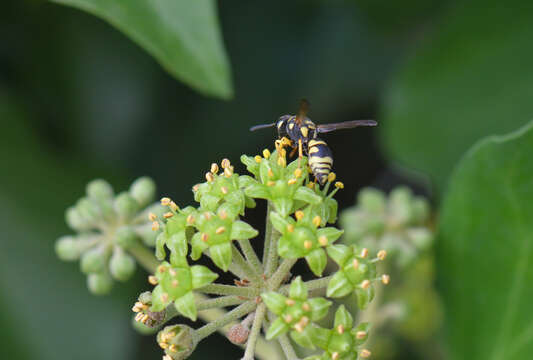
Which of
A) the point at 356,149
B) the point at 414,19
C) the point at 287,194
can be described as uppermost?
the point at 414,19

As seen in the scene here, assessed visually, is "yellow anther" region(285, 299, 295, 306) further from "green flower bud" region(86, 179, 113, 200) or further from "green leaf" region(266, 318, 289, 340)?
"green flower bud" region(86, 179, 113, 200)

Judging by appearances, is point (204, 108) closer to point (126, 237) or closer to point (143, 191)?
point (143, 191)

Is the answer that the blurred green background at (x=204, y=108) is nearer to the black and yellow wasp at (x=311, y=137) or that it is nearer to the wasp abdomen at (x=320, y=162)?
the black and yellow wasp at (x=311, y=137)

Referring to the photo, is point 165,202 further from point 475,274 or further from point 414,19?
point 414,19

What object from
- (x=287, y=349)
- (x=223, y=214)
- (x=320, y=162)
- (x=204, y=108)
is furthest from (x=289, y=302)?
(x=204, y=108)

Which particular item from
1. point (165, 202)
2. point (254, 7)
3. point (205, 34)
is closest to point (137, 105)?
point (254, 7)

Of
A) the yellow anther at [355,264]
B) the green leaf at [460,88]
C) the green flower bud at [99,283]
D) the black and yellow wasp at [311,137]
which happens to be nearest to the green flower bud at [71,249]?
the green flower bud at [99,283]
